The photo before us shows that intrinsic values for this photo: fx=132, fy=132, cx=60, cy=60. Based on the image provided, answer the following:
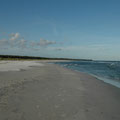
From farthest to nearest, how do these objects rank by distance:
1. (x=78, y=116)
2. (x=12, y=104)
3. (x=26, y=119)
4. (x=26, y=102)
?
(x=26, y=102) < (x=12, y=104) < (x=78, y=116) < (x=26, y=119)

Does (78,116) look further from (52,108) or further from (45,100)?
(45,100)

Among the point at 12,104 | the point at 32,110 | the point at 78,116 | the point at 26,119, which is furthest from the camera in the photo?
the point at 12,104

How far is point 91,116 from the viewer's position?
5.09 meters

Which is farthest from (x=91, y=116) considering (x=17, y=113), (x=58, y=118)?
(x=17, y=113)

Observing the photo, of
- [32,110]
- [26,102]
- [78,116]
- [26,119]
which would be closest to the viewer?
[26,119]

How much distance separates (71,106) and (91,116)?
120 cm

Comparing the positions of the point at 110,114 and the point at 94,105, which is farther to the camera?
the point at 94,105

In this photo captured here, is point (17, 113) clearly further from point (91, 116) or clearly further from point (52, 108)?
point (91, 116)

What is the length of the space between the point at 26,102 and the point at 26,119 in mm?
1814

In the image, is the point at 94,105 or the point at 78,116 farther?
the point at 94,105

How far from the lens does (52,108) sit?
573 cm

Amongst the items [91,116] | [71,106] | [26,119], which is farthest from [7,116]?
[91,116]

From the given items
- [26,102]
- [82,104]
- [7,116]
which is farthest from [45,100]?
[7,116]

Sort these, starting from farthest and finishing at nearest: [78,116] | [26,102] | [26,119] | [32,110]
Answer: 1. [26,102]
2. [32,110]
3. [78,116]
4. [26,119]
